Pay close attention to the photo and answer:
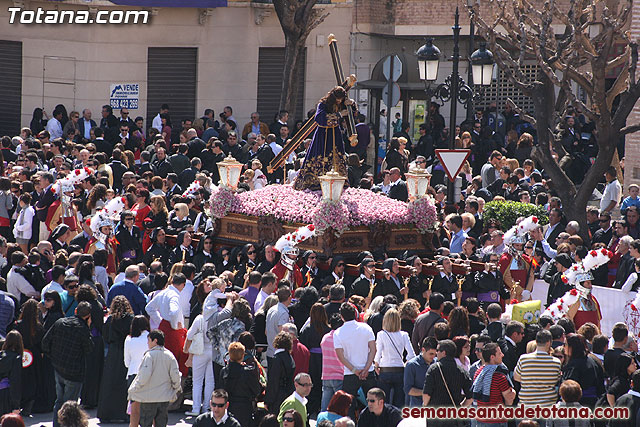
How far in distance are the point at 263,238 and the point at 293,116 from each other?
13079 millimetres

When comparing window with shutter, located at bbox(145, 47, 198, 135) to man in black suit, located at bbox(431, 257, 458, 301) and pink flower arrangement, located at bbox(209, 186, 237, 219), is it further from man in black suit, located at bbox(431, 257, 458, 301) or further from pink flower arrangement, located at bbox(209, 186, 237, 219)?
man in black suit, located at bbox(431, 257, 458, 301)

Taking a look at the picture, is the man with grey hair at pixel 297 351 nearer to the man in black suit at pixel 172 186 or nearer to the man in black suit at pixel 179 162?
the man in black suit at pixel 172 186

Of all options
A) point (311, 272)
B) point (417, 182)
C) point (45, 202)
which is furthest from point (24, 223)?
point (417, 182)

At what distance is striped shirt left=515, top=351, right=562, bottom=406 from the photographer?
11.5 m

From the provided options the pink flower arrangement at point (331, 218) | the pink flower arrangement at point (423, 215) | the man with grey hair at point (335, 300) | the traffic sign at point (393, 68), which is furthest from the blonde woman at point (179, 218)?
the man with grey hair at point (335, 300)

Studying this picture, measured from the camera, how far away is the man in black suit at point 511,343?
1251 centimetres

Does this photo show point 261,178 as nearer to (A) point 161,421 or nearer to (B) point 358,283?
(B) point 358,283

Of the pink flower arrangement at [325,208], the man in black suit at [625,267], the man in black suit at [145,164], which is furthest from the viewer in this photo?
the man in black suit at [145,164]

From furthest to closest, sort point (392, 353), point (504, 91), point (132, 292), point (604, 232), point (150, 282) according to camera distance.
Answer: point (504, 91)
point (604, 232)
point (150, 282)
point (132, 292)
point (392, 353)

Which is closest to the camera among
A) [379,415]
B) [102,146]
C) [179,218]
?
[379,415]

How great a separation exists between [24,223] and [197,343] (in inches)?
252

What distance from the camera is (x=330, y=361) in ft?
41.6

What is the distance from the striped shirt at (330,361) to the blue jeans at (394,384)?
43 cm

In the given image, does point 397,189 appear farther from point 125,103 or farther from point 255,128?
point 125,103
